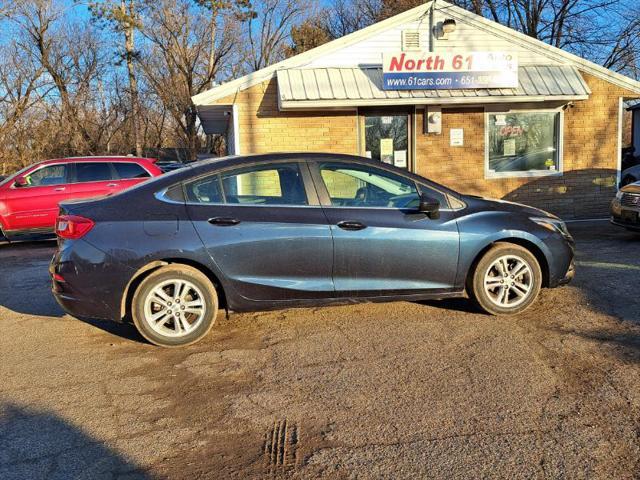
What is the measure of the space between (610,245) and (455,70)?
177 inches

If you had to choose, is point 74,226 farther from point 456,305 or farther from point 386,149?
point 386,149

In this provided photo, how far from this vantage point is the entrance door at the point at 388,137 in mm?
11805

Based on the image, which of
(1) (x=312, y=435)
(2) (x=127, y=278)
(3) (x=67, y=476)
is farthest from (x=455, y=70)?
(3) (x=67, y=476)

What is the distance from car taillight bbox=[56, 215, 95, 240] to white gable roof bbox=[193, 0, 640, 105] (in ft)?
22.7

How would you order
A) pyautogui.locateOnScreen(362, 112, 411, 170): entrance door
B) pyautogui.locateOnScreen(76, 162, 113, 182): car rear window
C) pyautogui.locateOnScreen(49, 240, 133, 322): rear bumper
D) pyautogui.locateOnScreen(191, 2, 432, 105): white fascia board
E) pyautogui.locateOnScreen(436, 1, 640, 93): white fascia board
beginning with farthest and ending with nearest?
1. pyautogui.locateOnScreen(362, 112, 411, 170): entrance door
2. pyautogui.locateOnScreen(436, 1, 640, 93): white fascia board
3. pyautogui.locateOnScreen(191, 2, 432, 105): white fascia board
4. pyautogui.locateOnScreen(76, 162, 113, 182): car rear window
5. pyautogui.locateOnScreen(49, 240, 133, 322): rear bumper

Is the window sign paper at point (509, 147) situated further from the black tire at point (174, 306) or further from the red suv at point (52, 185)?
the black tire at point (174, 306)

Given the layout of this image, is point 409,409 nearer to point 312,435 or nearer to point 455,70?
point 312,435

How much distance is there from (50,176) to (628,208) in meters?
10.3

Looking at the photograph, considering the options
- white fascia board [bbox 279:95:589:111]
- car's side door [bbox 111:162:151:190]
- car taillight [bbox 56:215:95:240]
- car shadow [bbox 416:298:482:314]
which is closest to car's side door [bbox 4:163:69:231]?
car's side door [bbox 111:162:151:190]

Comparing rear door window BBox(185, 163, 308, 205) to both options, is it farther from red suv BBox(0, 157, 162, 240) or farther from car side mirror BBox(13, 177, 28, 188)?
car side mirror BBox(13, 177, 28, 188)

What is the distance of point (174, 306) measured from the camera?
187 inches

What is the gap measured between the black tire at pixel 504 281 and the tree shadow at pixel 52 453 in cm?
341

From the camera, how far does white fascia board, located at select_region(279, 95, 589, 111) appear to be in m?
10.7

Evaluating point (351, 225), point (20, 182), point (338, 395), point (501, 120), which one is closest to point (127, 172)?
point (20, 182)
